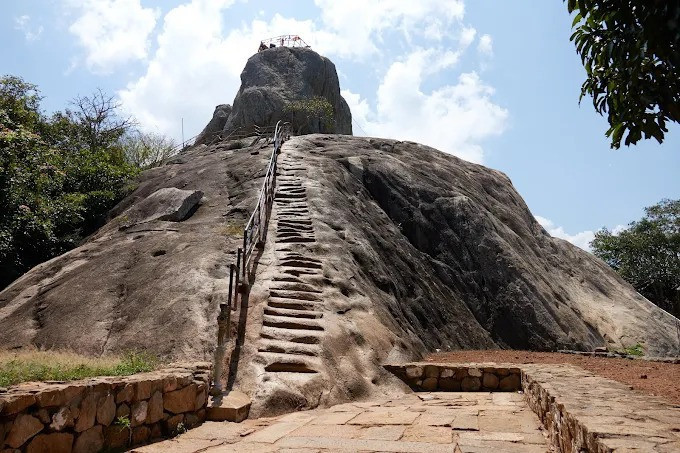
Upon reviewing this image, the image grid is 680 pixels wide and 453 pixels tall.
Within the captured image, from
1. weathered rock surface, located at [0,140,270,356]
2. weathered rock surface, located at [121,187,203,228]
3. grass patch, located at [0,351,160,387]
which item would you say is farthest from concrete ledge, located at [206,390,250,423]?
weathered rock surface, located at [121,187,203,228]

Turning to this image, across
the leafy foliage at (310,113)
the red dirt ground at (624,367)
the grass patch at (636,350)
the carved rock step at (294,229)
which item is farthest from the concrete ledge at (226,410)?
the leafy foliage at (310,113)

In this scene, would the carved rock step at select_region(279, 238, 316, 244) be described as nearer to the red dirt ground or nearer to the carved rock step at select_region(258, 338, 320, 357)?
the red dirt ground

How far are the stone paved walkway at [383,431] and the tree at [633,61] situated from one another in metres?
3.03

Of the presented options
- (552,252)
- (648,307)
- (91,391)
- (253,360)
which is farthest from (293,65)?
(91,391)

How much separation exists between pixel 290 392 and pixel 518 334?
9.98 m

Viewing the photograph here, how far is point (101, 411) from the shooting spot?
5023 mm

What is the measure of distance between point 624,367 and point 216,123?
122 feet

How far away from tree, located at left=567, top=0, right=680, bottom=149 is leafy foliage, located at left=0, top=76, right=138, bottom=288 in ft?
50.0

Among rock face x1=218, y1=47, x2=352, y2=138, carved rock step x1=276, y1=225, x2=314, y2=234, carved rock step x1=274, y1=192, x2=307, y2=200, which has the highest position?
rock face x1=218, y1=47, x2=352, y2=138

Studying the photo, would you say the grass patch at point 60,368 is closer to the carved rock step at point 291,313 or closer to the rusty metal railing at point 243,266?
the rusty metal railing at point 243,266

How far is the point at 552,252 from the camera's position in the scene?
73.5ft

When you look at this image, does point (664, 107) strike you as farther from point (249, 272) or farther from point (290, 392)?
point (249, 272)

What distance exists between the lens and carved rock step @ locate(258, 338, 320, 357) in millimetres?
8422

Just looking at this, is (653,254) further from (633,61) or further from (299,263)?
(633,61)
